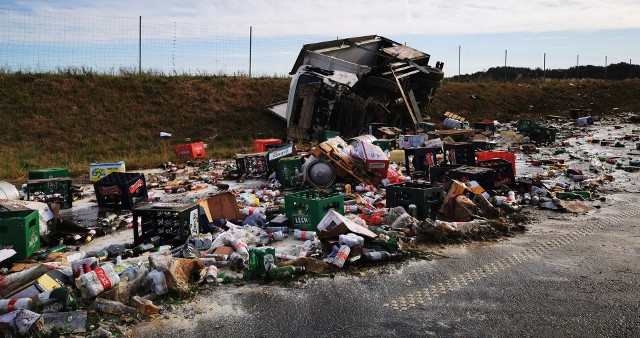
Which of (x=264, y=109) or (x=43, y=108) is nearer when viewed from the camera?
(x=43, y=108)

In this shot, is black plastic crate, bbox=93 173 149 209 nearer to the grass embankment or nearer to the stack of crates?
the stack of crates

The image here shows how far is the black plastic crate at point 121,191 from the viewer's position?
7.85m

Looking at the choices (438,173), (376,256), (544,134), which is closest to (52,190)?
(376,256)

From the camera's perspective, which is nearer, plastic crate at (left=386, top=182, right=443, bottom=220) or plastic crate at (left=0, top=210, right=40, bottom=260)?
plastic crate at (left=0, top=210, right=40, bottom=260)

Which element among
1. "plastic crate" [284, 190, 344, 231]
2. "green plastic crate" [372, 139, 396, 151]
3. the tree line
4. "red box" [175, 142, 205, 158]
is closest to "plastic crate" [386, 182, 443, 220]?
"plastic crate" [284, 190, 344, 231]

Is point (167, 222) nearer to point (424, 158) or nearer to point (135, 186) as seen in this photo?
point (135, 186)

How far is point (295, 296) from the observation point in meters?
4.34

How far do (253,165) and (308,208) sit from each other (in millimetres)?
4170

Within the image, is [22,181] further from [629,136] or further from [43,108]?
[629,136]

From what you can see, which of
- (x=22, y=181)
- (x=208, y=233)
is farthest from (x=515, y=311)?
(x=22, y=181)

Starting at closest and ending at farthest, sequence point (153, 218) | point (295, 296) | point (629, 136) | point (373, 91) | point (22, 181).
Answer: point (295, 296)
point (153, 218)
point (22, 181)
point (373, 91)
point (629, 136)

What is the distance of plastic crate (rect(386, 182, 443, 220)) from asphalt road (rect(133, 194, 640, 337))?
3.76 feet

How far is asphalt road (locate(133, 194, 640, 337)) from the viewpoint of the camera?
3.73 metres

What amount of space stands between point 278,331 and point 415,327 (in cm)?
89
